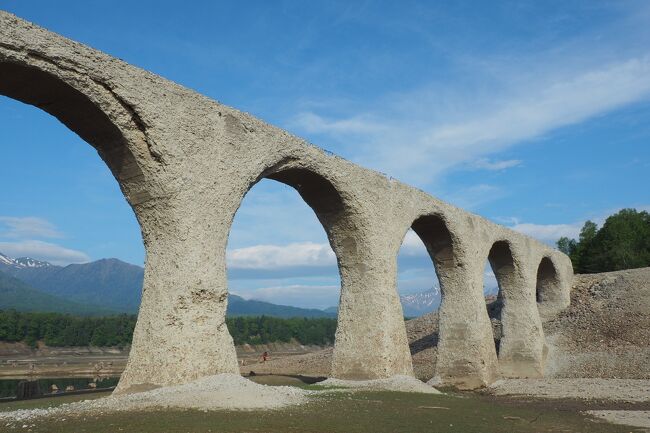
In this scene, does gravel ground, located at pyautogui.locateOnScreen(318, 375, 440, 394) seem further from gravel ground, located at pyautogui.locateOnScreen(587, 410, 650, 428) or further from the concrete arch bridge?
gravel ground, located at pyautogui.locateOnScreen(587, 410, 650, 428)

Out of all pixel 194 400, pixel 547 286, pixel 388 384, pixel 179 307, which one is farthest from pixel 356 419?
pixel 547 286

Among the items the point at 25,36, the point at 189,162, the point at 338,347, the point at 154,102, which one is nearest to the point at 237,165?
the point at 189,162

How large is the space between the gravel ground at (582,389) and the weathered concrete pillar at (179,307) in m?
8.53

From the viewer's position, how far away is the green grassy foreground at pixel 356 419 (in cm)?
662

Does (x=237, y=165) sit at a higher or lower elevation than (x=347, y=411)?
higher

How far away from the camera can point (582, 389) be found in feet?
47.8

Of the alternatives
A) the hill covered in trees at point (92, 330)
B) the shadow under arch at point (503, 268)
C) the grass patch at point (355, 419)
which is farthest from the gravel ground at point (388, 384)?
the hill covered in trees at point (92, 330)

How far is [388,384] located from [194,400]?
18.4 ft

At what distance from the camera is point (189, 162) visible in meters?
9.31

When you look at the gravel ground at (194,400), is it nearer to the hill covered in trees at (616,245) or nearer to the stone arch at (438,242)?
the stone arch at (438,242)

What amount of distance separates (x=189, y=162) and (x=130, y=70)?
5.28 ft

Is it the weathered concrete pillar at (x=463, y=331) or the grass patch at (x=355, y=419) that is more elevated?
the weathered concrete pillar at (x=463, y=331)

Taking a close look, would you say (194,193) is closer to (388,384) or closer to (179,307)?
(179,307)

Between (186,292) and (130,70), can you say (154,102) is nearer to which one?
(130,70)
